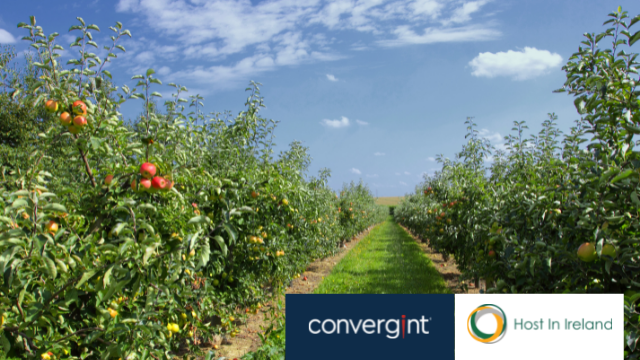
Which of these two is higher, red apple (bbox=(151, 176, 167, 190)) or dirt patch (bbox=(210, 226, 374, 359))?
red apple (bbox=(151, 176, 167, 190))

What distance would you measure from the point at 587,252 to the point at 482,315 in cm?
88

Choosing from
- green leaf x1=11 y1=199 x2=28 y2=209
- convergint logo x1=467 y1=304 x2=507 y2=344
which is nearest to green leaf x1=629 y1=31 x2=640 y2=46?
convergint logo x1=467 y1=304 x2=507 y2=344

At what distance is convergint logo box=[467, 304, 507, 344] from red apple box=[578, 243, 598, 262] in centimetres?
71

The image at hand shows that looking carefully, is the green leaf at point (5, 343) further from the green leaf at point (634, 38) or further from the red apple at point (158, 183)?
the green leaf at point (634, 38)

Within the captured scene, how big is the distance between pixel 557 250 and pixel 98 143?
9.73 feet

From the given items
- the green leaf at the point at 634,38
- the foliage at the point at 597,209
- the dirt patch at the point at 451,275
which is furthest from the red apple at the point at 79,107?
the dirt patch at the point at 451,275

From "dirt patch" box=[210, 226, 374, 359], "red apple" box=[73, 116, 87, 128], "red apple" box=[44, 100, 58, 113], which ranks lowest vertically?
"dirt patch" box=[210, 226, 374, 359]

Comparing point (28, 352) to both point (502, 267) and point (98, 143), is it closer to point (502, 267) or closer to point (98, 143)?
point (98, 143)

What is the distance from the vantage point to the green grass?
7233 mm

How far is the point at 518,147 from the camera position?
16.8ft

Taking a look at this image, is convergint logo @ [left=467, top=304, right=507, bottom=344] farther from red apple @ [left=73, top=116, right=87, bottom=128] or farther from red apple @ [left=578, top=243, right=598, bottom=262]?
red apple @ [left=73, top=116, right=87, bottom=128]

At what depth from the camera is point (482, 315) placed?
8.38 ft

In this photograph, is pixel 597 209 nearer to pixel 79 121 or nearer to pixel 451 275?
pixel 79 121

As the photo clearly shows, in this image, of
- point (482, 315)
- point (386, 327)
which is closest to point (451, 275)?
point (482, 315)
